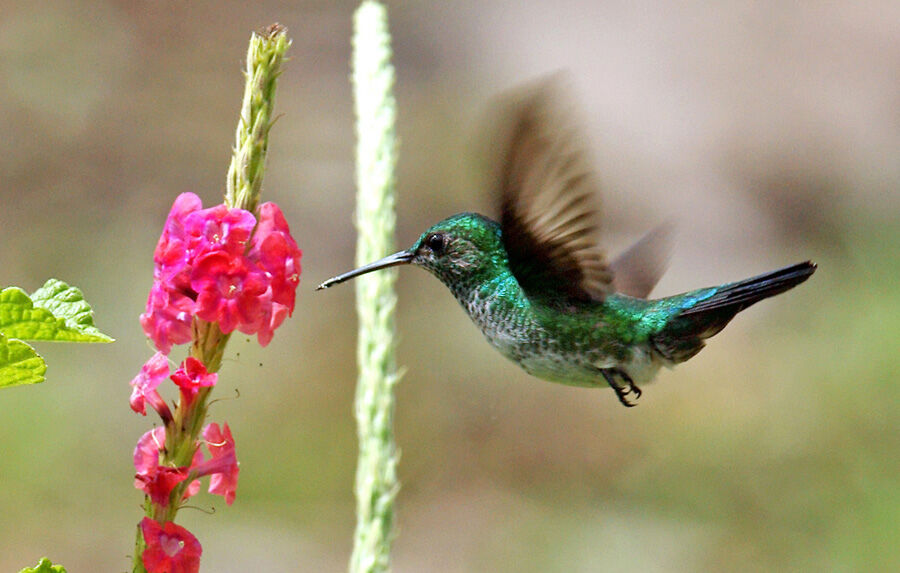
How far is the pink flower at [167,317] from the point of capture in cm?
123

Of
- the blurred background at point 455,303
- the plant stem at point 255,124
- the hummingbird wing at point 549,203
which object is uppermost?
the blurred background at point 455,303

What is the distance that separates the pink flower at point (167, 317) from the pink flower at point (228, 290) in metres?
0.03

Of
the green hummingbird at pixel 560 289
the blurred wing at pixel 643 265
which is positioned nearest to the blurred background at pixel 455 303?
the blurred wing at pixel 643 265

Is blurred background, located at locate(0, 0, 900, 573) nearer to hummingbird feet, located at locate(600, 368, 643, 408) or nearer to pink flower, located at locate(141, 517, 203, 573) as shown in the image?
hummingbird feet, located at locate(600, 368, 643, 408)

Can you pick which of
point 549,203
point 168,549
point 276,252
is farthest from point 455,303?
point 168,549

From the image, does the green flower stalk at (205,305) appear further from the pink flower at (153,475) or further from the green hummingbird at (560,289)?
the green hummingbird at (560,289)

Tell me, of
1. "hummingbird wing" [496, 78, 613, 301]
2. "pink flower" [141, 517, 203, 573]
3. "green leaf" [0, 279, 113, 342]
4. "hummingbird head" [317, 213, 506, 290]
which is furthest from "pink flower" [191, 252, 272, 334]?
"hummingbird head" [317, 213, 506, 290]

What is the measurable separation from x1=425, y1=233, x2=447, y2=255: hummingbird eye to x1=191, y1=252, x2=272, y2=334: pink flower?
0.91m

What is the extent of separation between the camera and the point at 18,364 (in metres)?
1.12

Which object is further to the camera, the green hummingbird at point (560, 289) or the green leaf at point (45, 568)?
the green hummingbird at point (560, 289)

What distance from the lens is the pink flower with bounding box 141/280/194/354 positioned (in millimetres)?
1233

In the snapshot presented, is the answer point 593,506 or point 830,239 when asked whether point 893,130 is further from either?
point 593,506

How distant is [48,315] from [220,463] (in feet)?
0.94

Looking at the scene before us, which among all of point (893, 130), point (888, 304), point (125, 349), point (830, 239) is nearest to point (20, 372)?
point (125, 349)
